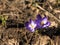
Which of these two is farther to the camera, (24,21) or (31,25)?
(24,21)

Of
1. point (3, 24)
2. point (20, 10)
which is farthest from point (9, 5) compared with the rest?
point (3, 24)

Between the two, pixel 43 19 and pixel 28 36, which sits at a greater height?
pixel 43 19

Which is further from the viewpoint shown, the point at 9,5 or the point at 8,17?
the point at 9,5

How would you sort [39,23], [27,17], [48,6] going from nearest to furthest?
[39,23] < [27,17] < [48,6]

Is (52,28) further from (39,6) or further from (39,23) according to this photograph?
(39,6)

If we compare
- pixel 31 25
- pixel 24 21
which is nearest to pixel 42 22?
pixel 31 25

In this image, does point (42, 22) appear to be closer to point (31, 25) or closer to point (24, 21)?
point (31, 25)

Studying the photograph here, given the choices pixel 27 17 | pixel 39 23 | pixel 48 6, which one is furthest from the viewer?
pixel 48 6

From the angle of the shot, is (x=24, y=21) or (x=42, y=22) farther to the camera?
(x=24, y=21)

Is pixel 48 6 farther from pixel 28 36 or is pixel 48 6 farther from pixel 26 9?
pixel 28 36
